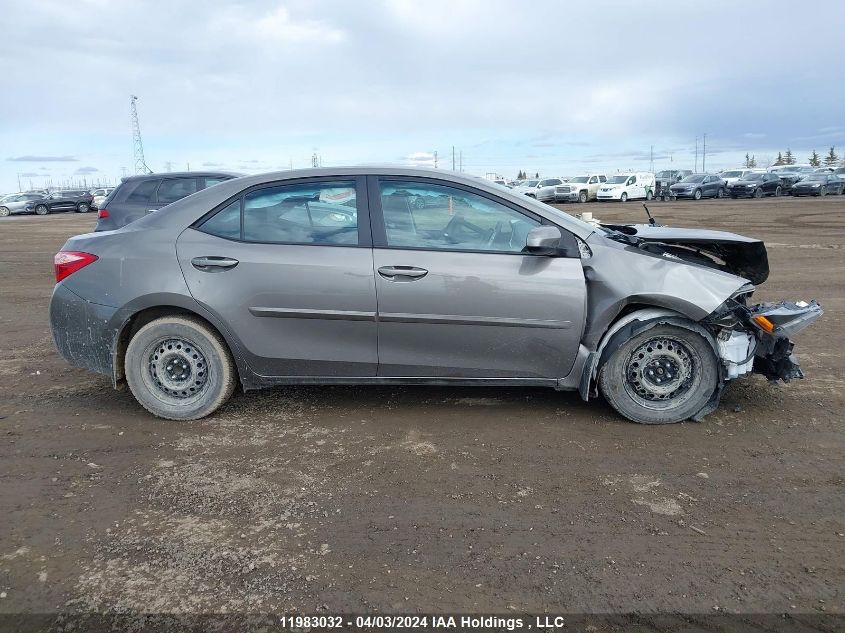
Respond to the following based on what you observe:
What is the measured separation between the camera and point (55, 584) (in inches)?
108

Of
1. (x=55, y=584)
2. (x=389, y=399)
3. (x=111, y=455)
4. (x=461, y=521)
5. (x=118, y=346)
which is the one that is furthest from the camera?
(x=389, y=399)

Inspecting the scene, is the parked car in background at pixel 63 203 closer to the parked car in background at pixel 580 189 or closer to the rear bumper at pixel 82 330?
the parked car in background at pixel 580 189

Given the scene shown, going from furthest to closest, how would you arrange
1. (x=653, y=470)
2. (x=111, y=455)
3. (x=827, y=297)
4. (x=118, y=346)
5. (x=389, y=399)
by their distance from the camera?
1. (x=827, y=297)
2. (x=389, y=399)
3. (x=118, y=346)
4. (x=111, y=455)
5. (x=653, y=470)

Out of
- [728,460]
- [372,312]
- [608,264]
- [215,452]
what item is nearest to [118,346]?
[215,452]

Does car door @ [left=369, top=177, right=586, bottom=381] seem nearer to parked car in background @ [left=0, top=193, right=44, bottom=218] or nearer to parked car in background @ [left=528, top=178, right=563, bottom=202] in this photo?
parked car in background @ [left=528, top=178, right=563, bottom=202]

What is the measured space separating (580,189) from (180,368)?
37.6 meters

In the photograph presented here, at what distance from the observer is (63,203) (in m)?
41.8

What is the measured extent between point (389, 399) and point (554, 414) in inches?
47.7

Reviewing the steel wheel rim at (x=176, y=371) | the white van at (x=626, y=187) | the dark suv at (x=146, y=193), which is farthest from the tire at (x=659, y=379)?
the white van at (x=626, y=187)

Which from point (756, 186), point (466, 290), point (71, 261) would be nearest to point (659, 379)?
point (466, 290)

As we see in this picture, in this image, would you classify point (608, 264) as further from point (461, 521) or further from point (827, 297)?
point (827, 297)

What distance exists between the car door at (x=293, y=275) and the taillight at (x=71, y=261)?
0.67 meters

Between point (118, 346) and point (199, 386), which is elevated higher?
point (118, 346)

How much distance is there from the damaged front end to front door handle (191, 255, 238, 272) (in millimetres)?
3127
